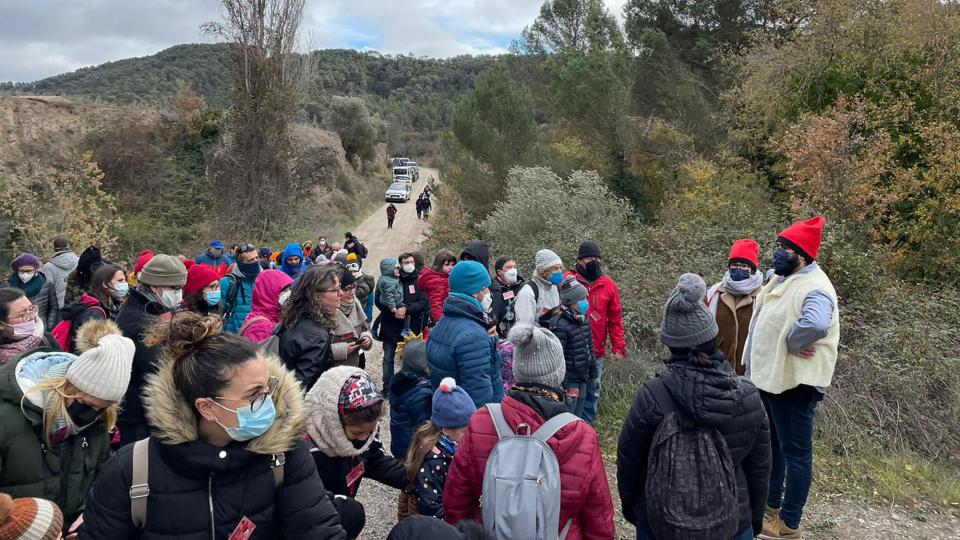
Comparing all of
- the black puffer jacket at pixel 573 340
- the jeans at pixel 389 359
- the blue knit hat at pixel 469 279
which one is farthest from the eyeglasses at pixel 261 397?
the jeans at pixel 389 359

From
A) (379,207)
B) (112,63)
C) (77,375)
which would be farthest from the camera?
(112,63)

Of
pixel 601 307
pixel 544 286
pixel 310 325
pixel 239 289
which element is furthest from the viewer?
pixel 239 289

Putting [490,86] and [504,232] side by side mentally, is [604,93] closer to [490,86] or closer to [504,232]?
[490,86]

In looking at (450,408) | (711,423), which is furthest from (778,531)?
(450,408)

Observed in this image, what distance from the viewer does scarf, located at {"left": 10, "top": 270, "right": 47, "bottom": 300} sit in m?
6.88

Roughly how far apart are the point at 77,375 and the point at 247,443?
3.57ft

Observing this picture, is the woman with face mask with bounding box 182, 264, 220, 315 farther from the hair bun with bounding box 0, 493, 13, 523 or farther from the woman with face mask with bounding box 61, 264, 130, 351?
the hair bun with bounding box 0, 493, 13, 523

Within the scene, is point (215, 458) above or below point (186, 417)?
below

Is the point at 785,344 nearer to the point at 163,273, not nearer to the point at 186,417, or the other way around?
the point at 186,417

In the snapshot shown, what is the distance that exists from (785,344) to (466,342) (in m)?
2.15

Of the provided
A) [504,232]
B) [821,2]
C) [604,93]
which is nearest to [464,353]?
[504,232]

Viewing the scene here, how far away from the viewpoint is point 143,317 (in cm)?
398

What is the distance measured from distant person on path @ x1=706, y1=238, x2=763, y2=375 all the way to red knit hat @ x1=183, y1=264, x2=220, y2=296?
4363 millimetres

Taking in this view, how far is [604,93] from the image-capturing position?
18875 millimetres
